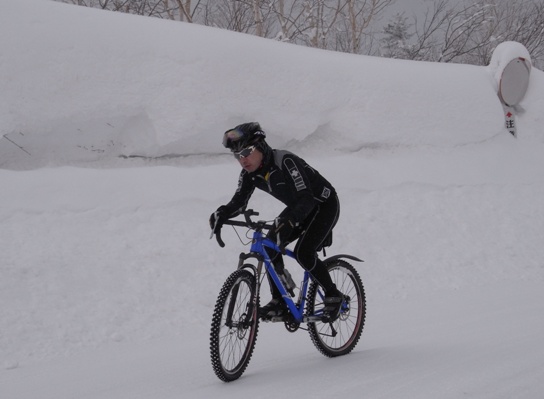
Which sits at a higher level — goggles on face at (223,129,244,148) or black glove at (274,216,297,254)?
goggles on face at (223,129,244,148)

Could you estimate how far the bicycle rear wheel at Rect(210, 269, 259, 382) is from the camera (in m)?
4.18

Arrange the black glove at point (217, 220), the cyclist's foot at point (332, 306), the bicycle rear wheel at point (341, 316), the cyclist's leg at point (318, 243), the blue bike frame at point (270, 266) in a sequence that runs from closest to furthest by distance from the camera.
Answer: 1. the blue bike frame at point (270, 266)
2. the black glove at point (217, 220)
3. the cyclist's leg at point (318, 243)
4. the cyclist's foot at point (332, 306)
5. the bicycle rear wheel at point (341, 316)

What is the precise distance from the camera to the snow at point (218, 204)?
16.3 ft

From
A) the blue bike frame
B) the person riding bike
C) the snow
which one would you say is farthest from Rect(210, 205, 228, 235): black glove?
the snow

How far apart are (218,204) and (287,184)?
4.84m

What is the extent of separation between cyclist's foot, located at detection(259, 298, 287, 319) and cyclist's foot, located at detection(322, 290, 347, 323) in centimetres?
44

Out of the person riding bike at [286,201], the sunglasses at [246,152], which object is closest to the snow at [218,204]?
the person riding bike at [286,201]

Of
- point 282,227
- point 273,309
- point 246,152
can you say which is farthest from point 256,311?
point 246,152

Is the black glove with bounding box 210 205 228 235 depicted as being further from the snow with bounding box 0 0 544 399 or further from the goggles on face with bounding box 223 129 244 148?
the snow with bounding box 0 0 544 399

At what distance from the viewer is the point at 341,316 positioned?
5.15 metres

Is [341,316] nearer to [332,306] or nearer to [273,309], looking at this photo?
[332,306]

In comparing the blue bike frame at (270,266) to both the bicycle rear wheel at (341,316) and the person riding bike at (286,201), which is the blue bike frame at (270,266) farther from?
the bicycle rear wheel at (341,316)

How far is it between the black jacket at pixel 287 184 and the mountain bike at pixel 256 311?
21 cm

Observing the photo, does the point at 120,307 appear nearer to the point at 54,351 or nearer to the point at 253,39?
the point at 54,351
